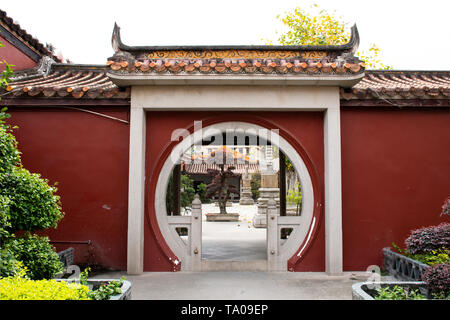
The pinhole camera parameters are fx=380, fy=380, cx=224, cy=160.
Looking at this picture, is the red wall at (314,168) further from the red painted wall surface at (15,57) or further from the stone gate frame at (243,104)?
the red painted wall surface at (15,57)

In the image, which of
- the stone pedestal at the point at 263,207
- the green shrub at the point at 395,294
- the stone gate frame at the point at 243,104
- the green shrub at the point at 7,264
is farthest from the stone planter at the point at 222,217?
the green shrub at the point at 7,264

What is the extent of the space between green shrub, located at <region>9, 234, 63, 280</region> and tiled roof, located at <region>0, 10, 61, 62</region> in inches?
169

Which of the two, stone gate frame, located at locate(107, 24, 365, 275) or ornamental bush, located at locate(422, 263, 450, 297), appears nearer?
ornamental bush, located at locate(422, 263, 450, 297)

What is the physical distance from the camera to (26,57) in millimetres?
7262

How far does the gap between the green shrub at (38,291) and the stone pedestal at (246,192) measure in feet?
66.4

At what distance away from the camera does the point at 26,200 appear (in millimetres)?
3994

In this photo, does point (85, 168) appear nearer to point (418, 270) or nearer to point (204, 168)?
point (418, 270)

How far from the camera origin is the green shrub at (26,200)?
3.90 metres

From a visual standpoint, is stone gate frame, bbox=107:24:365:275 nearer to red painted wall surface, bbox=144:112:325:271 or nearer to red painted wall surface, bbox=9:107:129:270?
red painted wall surface, bbox=144:112:325:271

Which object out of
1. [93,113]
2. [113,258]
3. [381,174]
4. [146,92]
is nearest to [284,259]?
[381,174]

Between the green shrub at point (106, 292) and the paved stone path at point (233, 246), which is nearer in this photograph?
Answer: the green shrub at point (106, 292)

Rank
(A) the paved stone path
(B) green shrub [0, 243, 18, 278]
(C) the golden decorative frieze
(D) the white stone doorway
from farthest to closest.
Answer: (A) the paved stone path
(C) the golden decorative frieze
(D) the white stone doorway
(B) green shrub [0, 243, 18, 278]

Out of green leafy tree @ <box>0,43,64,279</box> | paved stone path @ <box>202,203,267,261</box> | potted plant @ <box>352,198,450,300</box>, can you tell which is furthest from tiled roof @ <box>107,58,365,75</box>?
paved stone path @ <box>202,203,267,261</box>

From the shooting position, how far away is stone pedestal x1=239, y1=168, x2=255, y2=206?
23.0 m
